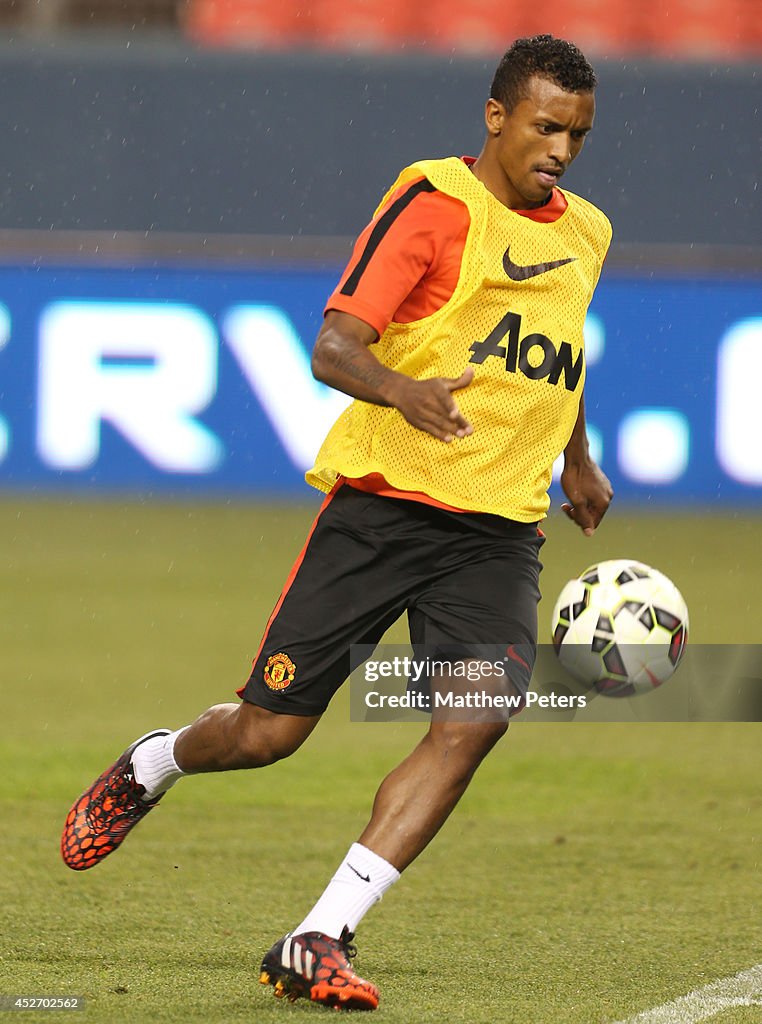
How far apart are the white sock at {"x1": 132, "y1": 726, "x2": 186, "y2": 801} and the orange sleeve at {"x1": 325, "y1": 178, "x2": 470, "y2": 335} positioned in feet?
4.19

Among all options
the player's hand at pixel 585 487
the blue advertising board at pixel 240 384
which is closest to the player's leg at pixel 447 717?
the player's hand at pixel 585 487

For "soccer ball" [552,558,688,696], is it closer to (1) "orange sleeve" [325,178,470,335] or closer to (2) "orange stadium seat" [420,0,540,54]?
(1) "orange sleeve" [325,178,470,335]

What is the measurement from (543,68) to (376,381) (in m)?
0.88

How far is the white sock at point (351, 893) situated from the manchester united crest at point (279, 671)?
0.44 m

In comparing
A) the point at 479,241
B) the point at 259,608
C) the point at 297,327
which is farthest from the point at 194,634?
the point at 479,241

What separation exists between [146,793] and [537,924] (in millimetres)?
1054

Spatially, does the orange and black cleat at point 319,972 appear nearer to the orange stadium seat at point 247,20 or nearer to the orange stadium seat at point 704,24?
the orange stadium seat at point 247,20

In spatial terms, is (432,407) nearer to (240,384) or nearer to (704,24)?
(240,384)

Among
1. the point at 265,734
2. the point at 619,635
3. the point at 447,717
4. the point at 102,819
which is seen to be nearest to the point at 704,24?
the point at 619,635

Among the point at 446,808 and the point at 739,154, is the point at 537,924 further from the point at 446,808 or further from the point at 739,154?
the point at 739,154

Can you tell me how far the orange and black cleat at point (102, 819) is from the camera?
486 cm

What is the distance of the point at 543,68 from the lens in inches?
170

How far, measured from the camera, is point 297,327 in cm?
1382

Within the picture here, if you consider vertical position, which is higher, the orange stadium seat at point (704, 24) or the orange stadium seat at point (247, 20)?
the orange stadium seat at point (704, 24)
